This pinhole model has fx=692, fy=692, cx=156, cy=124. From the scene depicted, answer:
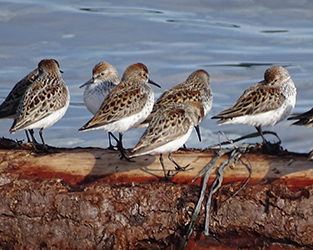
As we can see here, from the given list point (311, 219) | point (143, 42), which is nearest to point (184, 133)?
point (311, 219)

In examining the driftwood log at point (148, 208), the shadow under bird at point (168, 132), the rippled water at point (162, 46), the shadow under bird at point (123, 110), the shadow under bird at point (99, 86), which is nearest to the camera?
the driftwood log at point (148, 208)

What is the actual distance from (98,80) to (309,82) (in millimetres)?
6505

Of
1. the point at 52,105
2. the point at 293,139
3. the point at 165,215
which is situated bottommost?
the point at 293,139

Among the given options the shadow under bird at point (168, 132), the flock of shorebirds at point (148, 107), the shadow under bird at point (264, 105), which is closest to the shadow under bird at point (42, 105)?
the flock of shorebirds at point (148, 107)

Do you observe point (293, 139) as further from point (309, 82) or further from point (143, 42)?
point (143, 42)

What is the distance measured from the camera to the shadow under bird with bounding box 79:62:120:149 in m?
10.5

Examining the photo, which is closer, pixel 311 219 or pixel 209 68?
pixel 311 219

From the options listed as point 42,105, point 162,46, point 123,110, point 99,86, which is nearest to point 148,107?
point 123,110

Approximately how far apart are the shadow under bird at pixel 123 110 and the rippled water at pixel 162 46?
3.36m

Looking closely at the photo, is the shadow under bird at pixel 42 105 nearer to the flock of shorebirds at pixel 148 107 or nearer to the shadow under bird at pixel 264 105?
the flock of shorebirds at pixel 148 107

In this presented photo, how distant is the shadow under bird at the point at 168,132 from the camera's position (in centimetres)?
763

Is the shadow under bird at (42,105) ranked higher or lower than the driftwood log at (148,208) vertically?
higher

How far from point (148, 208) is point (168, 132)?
98 centimetres

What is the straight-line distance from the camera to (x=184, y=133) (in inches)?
312
